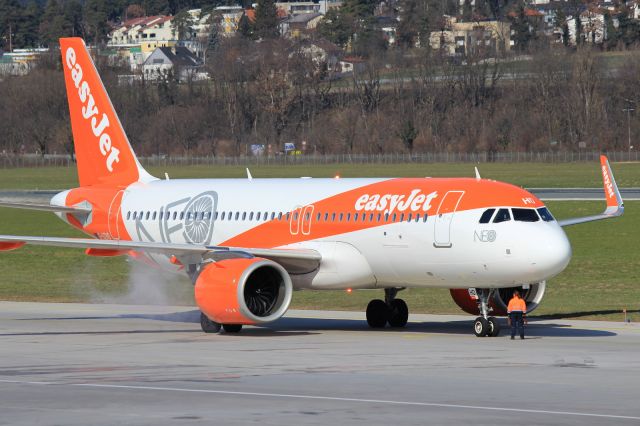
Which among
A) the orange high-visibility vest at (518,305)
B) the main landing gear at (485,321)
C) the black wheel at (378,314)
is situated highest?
the orange high-visibility vest at (518,305)

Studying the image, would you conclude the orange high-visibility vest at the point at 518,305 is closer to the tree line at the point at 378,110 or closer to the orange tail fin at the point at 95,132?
the orange tail fin at the point at 95,132

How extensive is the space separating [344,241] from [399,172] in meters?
88.0

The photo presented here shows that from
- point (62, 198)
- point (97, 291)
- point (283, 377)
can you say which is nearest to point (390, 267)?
point (283, 377)

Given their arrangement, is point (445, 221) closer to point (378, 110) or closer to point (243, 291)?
point (243, 291)

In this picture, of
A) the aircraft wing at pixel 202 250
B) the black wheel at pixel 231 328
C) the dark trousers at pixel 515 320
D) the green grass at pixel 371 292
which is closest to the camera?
the dark trousers at pixel 515 320

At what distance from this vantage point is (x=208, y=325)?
3550 cm

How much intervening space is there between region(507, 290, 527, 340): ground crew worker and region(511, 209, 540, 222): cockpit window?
179cm

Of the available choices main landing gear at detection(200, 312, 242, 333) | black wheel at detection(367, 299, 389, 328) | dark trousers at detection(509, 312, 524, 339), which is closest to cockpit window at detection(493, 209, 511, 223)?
dark trousers at detection(509, 312, 524, 339)

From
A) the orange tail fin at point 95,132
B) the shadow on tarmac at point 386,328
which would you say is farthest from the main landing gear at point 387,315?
the orange tail fin at point 95,132

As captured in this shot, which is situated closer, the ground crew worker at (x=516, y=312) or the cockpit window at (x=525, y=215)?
the cockpit window at (x=525, y=215)

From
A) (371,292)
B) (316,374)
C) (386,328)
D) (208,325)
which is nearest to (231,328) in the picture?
(208,325)

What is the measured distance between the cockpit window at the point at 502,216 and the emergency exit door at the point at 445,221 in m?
1.09

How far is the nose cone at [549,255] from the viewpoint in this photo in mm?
31438

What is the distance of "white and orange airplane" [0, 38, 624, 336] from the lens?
32.4m
